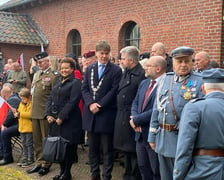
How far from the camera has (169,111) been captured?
375 centimetres

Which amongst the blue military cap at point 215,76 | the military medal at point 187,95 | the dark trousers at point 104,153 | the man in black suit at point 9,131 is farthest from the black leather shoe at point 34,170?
the blue military cap at point 215,76

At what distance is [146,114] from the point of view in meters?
4.47

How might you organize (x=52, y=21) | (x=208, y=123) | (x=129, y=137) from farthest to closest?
(x=52, y=21)
(x=129, y=137)
(x=208, y=123)

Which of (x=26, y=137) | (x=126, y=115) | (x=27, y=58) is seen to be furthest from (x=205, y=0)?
(x=27, y=58)

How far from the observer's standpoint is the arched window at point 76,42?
14.0 m

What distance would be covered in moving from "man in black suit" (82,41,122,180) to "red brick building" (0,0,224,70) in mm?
3683

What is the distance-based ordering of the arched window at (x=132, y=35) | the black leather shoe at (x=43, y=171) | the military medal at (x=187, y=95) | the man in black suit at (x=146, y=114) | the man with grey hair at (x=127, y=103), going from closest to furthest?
the military medal at (x=187, y=95) < the man in black suit at (x=146, y=114) < the man with grey hair at (x=127, y=103) < the black leather shoe at (x=43, y=171) < the arched window at (x=132, y=35)

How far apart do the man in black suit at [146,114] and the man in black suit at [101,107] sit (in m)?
0.64

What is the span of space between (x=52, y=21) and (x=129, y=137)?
11.0 meters

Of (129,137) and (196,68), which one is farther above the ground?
(196,68)

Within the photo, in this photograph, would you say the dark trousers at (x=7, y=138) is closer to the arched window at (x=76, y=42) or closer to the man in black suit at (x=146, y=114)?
the man in black suit at (x=146, y=114)

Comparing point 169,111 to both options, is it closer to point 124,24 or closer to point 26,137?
point 26,137

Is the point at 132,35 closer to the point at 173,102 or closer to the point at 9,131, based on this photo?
the point at 9,131

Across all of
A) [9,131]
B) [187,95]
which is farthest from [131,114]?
[9,131]
